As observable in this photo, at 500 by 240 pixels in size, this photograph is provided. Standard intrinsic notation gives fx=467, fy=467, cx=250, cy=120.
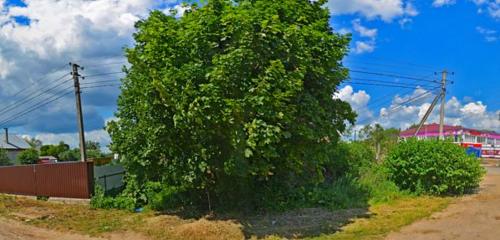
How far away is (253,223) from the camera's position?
37.7 feet

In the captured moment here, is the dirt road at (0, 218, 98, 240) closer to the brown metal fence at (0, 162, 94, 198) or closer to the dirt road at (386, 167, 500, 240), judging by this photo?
the brown metal fence at (0, 162, 94, 198)

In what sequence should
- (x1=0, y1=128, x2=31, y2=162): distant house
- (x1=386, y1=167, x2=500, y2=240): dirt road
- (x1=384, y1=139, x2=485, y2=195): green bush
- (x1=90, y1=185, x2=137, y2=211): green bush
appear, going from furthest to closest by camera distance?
(x1=0, y1=128, x2=31, y2=162): distant house → (x1=90, y1=185, x2=137, y2=211): green bush → (x1=384, y1=139, x2=485, y2=195): green bush → (x1=386, y1=167, x2=500, y2=240): dirt road

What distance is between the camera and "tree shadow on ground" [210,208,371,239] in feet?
33.9

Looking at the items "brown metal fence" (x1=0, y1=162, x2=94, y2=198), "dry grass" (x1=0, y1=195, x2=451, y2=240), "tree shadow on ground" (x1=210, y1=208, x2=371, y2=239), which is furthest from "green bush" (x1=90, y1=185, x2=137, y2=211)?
"tree shadow on ground" (x1=210, y1=208, x2=371, y2=239)

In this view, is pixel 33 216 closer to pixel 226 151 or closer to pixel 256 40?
pixel 226 151

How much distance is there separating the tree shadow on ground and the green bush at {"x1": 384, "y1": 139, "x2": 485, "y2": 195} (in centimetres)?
282

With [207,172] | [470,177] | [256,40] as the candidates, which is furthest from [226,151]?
[470,177]

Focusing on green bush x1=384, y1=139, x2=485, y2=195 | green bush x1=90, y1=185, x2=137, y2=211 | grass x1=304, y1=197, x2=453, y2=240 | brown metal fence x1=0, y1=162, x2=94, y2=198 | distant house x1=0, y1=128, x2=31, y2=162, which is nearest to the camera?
grass x1=304, y1=197, x2=453, y2=240

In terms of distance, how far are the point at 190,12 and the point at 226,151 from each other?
348 centimetres

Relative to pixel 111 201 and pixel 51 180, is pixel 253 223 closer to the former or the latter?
pixel 111 201

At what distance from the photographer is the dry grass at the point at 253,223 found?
10.3m

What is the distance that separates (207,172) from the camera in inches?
460

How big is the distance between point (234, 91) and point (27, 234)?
6578 mm

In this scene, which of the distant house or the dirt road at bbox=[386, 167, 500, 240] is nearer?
the dirt road at bbox=[386, 167, 500, 240]
